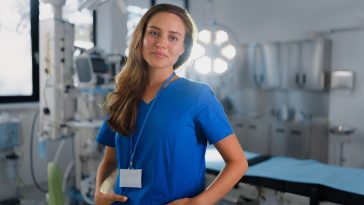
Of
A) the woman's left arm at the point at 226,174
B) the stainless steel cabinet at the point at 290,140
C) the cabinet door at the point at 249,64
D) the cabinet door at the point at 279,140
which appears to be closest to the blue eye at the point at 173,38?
the woman's left arm at the point at 226,174

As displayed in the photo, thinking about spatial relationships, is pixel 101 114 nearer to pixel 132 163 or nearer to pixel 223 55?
pixel 223 55

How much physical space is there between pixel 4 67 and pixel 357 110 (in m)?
4.12

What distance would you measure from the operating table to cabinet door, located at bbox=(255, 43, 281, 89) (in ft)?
7.59

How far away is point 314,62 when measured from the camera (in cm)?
430

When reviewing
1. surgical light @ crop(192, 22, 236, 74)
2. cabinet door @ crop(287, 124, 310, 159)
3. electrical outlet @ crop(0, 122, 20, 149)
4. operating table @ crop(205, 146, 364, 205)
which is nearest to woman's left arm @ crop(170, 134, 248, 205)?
operating table @ crop(205, 146, 364, 205)

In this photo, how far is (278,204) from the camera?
210 cm

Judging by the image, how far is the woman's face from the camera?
985 mm

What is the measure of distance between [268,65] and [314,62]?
65cm

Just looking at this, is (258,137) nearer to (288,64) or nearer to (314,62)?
(288,64)

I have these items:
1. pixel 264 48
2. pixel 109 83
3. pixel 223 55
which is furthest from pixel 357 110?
pixel 109 83

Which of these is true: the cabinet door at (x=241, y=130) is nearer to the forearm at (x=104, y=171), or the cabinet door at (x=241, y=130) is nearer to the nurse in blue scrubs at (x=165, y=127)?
the forearm at (x=104, y=171)

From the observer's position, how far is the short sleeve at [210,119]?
95 cm

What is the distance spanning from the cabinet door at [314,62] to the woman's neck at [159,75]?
12.0 ft

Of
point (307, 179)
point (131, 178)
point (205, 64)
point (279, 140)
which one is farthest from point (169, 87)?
point (279, 140)
